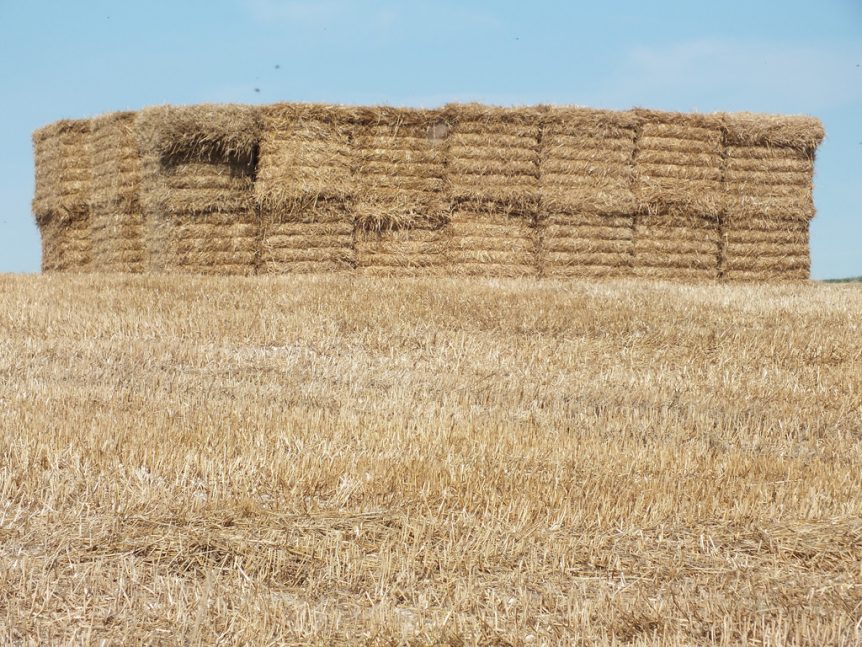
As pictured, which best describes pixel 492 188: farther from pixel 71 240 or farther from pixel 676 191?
pixel 71 240

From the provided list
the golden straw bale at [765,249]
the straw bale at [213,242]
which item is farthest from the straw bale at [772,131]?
the straw bale at [213,242]

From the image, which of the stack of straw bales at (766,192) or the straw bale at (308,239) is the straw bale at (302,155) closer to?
the straw bale at (308,239)

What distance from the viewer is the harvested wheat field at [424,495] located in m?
4.02

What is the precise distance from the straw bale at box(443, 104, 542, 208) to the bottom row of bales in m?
0.33

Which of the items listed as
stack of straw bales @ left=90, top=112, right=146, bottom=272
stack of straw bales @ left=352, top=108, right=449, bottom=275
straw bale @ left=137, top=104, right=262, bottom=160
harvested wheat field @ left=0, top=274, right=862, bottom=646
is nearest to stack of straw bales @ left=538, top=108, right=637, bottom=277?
stack of straw bales @ left=352, top=108, right=449, bottom=275

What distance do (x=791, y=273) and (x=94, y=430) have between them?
51.2 feet

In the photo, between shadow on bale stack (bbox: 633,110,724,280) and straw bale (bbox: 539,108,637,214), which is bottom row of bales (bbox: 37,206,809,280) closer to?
shadow on bale stack (bbox: 633,110,724,280)

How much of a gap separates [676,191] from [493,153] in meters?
3.48

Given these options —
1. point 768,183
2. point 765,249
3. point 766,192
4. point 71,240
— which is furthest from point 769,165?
point 71,240

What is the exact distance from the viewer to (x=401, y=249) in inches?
680

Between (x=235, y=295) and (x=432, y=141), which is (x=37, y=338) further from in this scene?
(x=432, y=141)

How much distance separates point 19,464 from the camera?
18.7 ft

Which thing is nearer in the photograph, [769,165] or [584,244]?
[584,244]

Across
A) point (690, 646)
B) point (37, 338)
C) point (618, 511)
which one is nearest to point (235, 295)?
point (37, 338)
